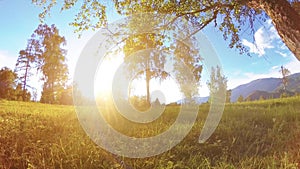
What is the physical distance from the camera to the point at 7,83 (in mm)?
40094

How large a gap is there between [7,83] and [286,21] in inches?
1667

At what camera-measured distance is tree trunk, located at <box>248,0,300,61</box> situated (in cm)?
509

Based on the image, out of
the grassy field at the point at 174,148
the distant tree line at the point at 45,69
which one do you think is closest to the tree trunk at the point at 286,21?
the grassy field at the point at 174,148

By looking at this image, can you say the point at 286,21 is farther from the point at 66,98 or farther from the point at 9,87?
the point at 9,87

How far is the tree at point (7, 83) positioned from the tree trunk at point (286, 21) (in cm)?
4031

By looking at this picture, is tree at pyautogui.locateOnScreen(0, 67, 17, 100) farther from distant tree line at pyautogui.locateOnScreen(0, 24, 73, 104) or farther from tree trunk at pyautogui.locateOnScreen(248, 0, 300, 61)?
tree trunk at pyautogui.locateOnScreen(248, 0, 300, 61)

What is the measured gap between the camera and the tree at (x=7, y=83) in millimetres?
39188

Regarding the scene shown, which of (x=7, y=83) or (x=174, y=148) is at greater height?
(x=7, y=83)

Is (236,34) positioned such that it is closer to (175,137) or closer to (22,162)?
(175,137)

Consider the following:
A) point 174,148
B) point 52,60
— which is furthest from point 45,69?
point 174,148

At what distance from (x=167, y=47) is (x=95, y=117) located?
12.0ft

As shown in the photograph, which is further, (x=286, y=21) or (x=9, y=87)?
(x=9, y=87)

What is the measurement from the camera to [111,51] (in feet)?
29.1

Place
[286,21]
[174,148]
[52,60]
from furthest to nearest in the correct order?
[52,60] → [174,148] → [286,21]
